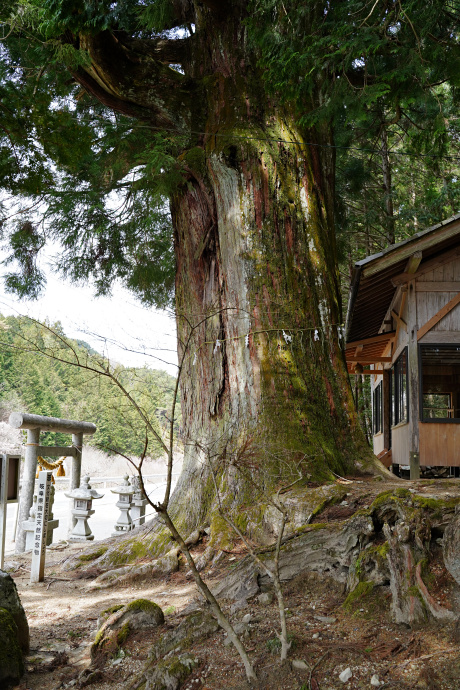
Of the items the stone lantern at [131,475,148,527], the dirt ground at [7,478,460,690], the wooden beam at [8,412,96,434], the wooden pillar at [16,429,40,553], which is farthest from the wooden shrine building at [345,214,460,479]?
the wooden pillar at [16,429,40,553]

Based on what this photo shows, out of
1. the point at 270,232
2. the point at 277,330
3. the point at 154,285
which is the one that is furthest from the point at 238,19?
the point at 154,285

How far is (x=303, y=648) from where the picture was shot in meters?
3.29

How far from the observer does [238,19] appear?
8.12 meters

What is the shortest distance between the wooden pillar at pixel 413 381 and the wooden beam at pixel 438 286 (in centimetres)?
13

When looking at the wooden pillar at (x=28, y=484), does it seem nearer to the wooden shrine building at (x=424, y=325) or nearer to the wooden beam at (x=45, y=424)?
the wooden beam at (x=45, y=424)

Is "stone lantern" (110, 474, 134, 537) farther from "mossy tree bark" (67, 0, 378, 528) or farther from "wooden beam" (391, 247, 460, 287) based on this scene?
"wooden beam" (391, 247, 460, 287)

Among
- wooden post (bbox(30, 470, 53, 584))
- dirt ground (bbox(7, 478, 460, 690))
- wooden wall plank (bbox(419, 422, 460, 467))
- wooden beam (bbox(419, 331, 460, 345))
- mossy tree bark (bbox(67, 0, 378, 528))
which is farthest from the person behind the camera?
wooden beam (bbox(419, 331, 460, 345))

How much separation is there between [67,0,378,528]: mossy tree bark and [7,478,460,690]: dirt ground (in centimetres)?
172

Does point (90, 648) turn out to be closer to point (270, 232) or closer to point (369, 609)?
point (369, 609)

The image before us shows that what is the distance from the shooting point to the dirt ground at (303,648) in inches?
116

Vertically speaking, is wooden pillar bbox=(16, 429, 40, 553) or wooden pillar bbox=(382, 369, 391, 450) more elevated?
wooden pillar bbox=(382, 369, 391, 450)

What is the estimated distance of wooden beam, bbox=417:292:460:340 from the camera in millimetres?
9641

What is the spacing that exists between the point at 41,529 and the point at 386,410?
969 cm

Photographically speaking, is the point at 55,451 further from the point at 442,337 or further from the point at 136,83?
the point at 442,337
